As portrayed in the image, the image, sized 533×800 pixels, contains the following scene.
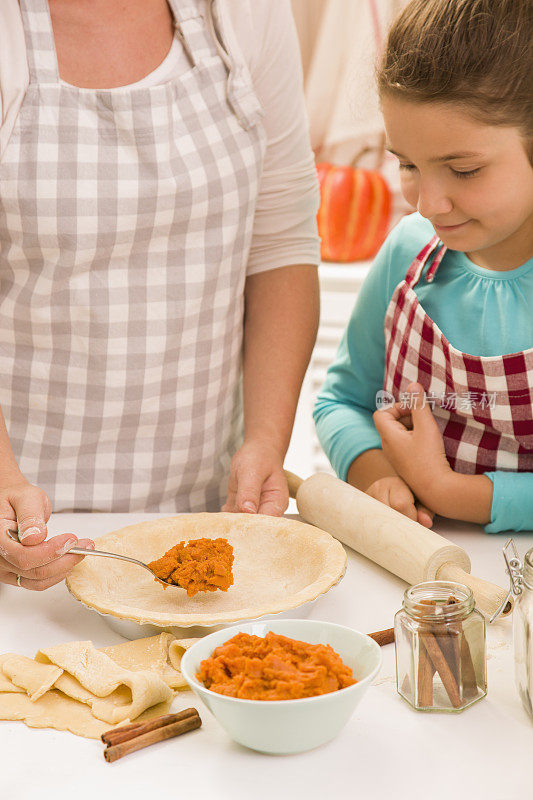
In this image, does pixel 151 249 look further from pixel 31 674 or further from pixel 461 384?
pixel 31 674

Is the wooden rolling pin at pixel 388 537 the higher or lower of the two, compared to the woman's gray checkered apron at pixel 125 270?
lower

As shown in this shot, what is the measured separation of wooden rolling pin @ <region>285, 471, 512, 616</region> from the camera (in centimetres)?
90

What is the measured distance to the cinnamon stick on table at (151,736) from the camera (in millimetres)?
664

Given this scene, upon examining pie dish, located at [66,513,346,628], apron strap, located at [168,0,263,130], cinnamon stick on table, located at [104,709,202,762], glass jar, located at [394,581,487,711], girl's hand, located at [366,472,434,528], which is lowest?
girl's hand, located at [366,472,434,528]

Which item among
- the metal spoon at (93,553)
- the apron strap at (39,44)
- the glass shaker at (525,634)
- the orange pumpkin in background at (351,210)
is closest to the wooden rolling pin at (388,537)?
the glass shaker at (525,634)

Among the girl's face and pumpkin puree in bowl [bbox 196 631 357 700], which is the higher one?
the girl's face

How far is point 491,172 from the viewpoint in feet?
3.33

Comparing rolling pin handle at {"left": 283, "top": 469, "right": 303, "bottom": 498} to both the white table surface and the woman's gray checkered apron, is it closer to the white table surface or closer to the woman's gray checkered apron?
the woman's gray checkered apron

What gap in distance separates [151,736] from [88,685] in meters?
0.09

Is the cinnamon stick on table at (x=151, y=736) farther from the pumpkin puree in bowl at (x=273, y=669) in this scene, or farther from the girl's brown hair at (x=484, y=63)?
the girl's brown hair at (x=484, y=63)

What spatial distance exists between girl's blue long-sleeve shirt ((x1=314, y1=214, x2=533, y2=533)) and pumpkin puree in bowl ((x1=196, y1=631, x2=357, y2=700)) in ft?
1.66

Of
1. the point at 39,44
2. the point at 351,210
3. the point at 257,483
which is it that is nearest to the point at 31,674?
the point at 257,483

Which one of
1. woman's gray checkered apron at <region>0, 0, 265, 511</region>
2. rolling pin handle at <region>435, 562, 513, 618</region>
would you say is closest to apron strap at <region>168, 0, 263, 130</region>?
woman's gray checkered apron at <region>0, 0, 265, 511</region>

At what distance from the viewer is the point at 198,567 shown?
87 centimetres
